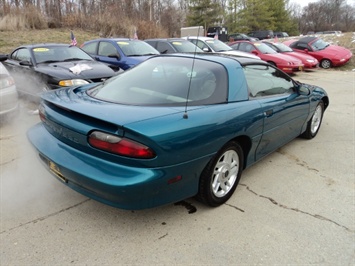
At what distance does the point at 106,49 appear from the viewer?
28.8 feet

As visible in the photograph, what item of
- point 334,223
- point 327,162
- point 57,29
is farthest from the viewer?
point 57,29

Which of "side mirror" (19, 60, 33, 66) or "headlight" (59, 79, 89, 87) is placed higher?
"side mirror" (19, 60, 33, 66)

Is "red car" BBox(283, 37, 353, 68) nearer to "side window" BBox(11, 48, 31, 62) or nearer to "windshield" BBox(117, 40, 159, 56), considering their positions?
"windshield" BBox(117, 40, 159, 56)

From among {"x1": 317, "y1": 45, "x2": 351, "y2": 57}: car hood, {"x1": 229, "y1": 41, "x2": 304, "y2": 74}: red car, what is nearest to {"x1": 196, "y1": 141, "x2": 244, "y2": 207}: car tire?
{"x1": 229, "y1": 41, "x2": 304, "y2": 74}: red car

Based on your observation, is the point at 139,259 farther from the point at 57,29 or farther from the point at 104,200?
the point at 57,29

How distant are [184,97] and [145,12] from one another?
35.8m

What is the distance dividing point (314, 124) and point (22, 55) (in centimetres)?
642

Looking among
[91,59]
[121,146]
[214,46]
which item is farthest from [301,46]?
[121,146]

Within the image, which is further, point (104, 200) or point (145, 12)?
point (145, 12)

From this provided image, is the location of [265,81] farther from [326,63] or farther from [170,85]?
[326,63]

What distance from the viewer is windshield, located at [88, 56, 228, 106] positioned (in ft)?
9.00

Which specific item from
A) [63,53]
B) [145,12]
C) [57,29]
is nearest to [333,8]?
[145,12]

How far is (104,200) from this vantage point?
91.6 inches

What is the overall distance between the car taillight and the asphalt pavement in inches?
28.9
